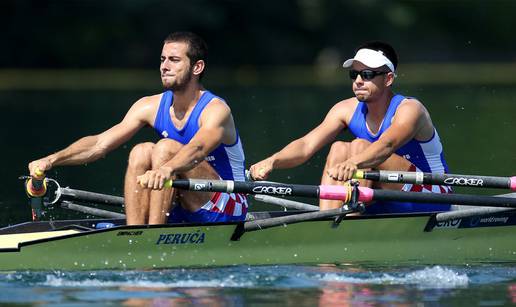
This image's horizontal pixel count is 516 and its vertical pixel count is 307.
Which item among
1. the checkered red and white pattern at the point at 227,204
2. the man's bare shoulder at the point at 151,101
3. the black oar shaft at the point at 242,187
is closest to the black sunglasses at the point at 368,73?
the black oar shaft at the point at 242,187

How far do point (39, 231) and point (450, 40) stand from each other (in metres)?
52.9

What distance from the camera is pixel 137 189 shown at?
11078 mm

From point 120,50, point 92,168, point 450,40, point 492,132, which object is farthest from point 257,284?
point 450,40

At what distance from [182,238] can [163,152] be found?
751 mm

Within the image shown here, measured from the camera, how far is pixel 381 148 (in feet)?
38.5

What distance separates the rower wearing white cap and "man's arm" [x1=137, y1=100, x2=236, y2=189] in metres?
0.89

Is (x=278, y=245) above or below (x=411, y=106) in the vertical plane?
below

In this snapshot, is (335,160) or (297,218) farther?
(335,160)

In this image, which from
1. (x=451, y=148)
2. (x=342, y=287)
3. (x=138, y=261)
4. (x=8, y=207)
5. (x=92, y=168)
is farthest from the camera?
(x=451, y=148)

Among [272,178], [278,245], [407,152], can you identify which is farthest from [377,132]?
[272,178]

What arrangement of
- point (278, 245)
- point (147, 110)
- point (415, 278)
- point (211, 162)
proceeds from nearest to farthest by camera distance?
1. point (415, 278)
2. point (278, 245)
3. point (211, 162)
4. point (147, 110)

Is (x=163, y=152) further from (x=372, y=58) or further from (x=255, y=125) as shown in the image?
(x=255, y=125)

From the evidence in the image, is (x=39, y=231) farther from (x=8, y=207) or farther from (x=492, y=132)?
(x=492, y=132)

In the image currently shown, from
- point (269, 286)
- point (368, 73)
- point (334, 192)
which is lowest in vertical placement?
point (269, 286)
